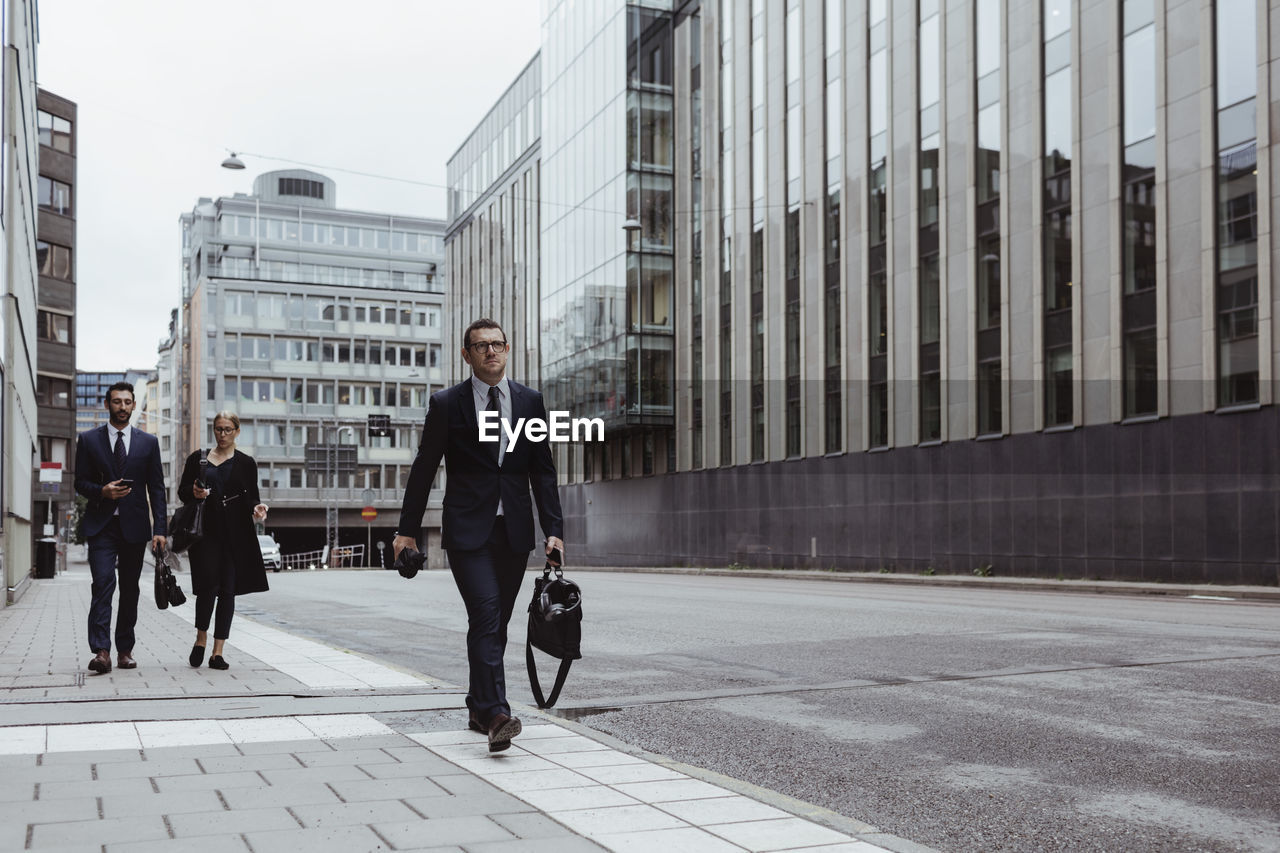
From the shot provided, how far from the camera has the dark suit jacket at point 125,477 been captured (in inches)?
353

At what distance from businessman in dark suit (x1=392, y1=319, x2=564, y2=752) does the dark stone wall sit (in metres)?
20.6

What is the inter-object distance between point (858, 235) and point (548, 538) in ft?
102

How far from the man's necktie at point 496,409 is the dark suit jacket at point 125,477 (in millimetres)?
3893

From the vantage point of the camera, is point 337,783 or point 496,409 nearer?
point 337,783

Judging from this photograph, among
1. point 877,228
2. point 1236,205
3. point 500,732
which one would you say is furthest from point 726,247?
point 500,732

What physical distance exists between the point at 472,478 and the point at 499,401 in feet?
1.22

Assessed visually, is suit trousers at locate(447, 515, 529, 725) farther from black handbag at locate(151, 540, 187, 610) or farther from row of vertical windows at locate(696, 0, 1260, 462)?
row of vertical windows at locate(696, 0, 1260, 462)

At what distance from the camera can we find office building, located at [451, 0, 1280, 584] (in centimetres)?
2441

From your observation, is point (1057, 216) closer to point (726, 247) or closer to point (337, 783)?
point (726, 247)

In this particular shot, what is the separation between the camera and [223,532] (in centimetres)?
927

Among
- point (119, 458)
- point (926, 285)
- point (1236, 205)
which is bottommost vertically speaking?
point (119, 458)

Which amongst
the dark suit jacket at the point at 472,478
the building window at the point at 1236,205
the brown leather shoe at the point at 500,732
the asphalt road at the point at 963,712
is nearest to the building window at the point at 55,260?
the asphalt road at the point at 963,712

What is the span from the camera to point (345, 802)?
184 inches

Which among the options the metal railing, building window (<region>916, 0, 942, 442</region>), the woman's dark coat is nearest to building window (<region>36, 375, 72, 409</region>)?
the metal railing
